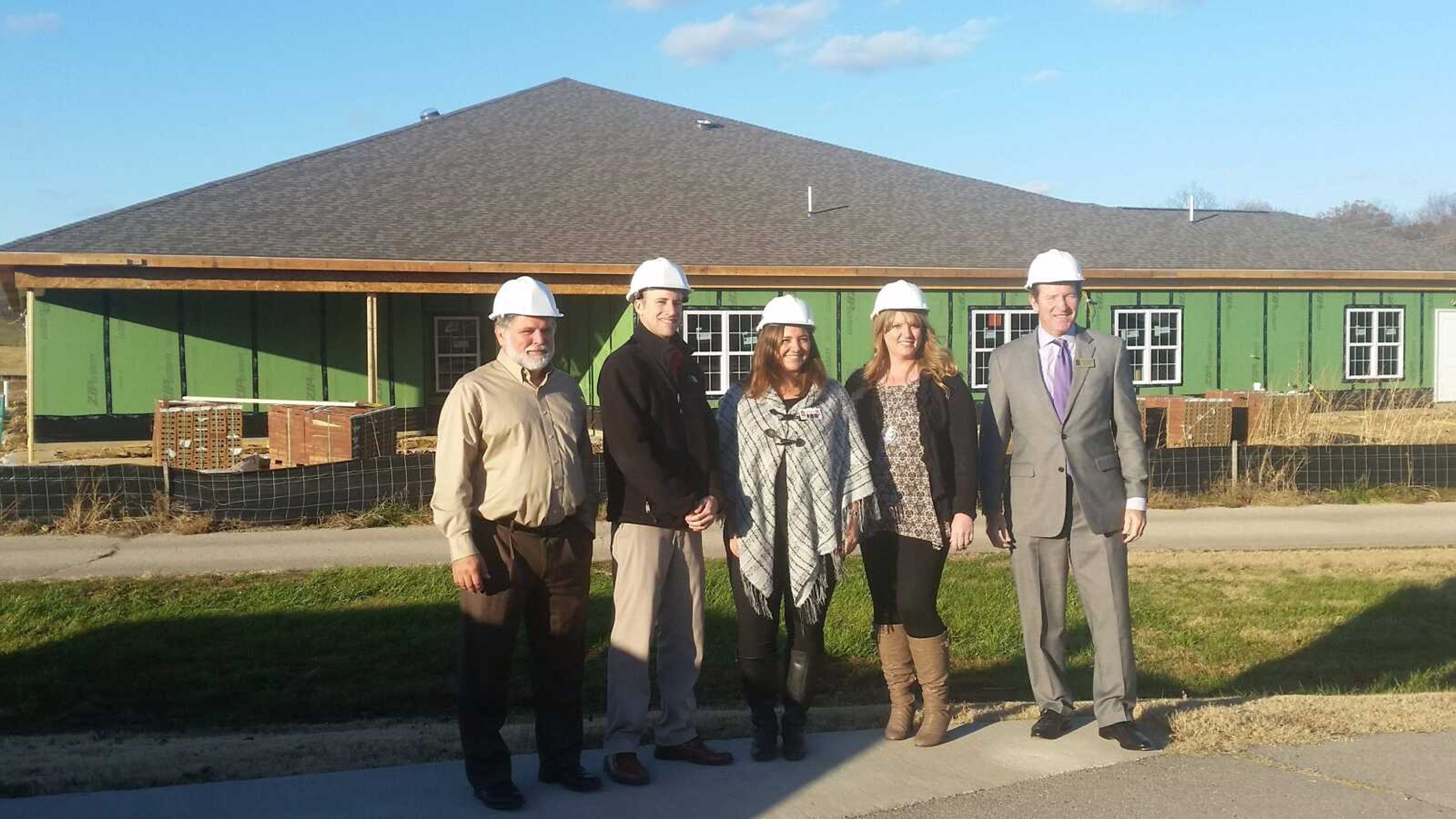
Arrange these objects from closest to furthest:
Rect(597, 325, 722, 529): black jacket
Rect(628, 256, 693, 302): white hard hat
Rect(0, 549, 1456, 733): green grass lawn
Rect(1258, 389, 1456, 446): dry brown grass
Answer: Rect(597, 325, 722, 529): black jacket, Rect(628, 256, 693, 302): white hard hat, Rect(0, 549, 1456, 733): green grass lawn, Rect(1258, 389, 1456, 446): dry brown grass

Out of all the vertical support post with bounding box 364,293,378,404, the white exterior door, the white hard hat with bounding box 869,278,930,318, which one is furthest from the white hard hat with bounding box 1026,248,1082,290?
the white exterior door

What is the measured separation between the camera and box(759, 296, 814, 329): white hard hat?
4934 millimetres

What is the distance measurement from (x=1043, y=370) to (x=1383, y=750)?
6.53ft

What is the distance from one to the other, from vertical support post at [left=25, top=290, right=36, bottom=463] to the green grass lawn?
33.8 ft

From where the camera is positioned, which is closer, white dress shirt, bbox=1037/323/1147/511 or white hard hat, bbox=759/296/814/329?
white hard hat, bbox=759/296/814/329

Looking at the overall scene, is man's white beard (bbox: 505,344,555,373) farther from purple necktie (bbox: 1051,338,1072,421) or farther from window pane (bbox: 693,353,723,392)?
window pane (bbox: 693,353,723,392)

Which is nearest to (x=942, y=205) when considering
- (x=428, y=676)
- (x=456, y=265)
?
(x=456, y=265)

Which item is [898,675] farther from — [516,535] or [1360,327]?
[1360,327]

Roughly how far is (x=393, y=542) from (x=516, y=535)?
593cm

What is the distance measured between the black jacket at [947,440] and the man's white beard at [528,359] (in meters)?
1.31

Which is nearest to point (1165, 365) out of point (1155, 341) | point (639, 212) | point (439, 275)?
point (1155, 341)

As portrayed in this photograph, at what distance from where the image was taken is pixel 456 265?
18219 millimetres

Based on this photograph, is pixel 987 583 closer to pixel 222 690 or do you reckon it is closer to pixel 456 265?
pixel 222 690

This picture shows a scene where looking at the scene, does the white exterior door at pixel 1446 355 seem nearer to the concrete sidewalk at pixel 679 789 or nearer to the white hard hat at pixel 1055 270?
the white hard hat at pixel 1055 270
